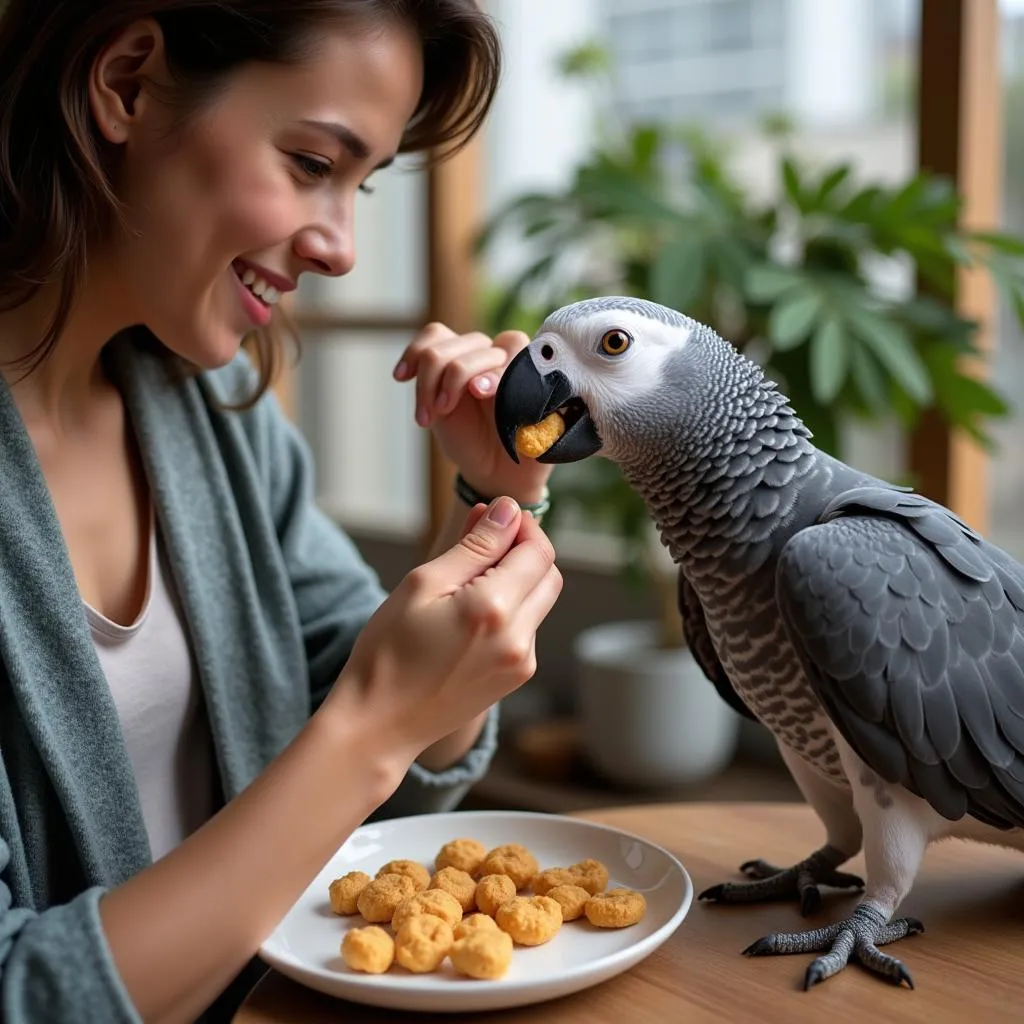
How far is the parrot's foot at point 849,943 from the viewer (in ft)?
2.13

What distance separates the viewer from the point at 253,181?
0.79m

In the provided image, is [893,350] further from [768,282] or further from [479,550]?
[479,550]

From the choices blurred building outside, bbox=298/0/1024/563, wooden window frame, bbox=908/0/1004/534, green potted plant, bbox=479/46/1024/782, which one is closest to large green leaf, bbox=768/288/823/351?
green potted plant, bbox=479/46/1024/782

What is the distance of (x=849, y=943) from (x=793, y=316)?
0.70m

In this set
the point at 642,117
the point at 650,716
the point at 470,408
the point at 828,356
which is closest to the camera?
the point at 470,408

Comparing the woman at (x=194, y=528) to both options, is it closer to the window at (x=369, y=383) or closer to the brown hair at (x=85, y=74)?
the brown hair at (x=85, y=74)

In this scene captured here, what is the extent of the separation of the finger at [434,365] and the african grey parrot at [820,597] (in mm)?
173

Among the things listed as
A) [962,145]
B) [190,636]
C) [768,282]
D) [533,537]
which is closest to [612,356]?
[533,537]

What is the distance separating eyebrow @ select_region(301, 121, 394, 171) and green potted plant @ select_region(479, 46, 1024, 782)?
0.49 meters

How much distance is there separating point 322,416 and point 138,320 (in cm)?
175

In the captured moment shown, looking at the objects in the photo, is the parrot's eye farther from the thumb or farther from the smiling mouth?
the smiling mouth

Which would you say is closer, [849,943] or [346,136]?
[849,943]

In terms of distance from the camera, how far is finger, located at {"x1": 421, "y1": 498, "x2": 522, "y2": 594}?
2.18ft

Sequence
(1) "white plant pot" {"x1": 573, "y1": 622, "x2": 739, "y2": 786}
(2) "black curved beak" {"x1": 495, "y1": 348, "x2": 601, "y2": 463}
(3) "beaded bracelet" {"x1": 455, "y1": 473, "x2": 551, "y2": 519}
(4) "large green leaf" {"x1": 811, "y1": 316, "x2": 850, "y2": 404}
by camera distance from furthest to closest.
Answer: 1. (1) "white plant pot" {"x1": 573, "y1": 622, "x2": 739, "y2": 786}
2. (4) "large green leaf" {"x1": 811, "y1": 316, "x2": 850, "y2": 404}
3. (3) "beaded bracelet" {"x1": 455, "y1": 473, "x2": 551, "y2": 519}
4. (2) "black curved beak" {"x1": 495, "y1": 348, "x2": 601, "y2": 463}
